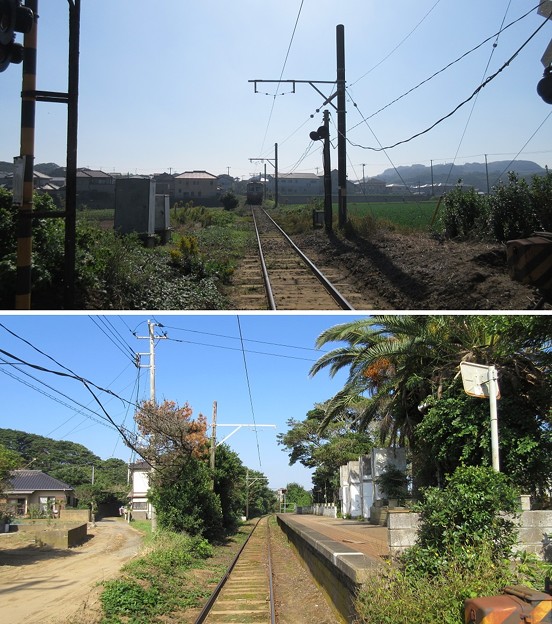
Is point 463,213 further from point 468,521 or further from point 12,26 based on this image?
point 12,26

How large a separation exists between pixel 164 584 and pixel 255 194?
80049mm

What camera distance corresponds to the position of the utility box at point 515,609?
18.1ft

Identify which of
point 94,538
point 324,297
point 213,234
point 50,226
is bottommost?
point 94,538

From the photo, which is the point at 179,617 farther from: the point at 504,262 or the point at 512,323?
the point at 504,262

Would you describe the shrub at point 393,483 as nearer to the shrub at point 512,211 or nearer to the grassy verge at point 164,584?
the grassy verge at point 164,584

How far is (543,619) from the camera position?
5504 mm

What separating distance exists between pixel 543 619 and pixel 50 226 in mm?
11872

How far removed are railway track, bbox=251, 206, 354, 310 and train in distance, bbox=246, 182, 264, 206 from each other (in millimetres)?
64821

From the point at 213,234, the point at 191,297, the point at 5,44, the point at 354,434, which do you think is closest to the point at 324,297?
the point at 191,297

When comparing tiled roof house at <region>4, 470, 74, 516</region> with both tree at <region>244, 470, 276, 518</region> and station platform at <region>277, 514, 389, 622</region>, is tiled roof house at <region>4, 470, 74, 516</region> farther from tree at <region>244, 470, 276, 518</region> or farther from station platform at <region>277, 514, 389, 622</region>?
station platform at <region>277, 514, 389, 622</region>

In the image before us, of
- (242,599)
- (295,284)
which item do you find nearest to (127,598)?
(242,599)

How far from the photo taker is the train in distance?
9038 centimetres

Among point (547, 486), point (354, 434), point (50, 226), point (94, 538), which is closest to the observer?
point (547, 486)

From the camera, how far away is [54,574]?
18.0 metres
